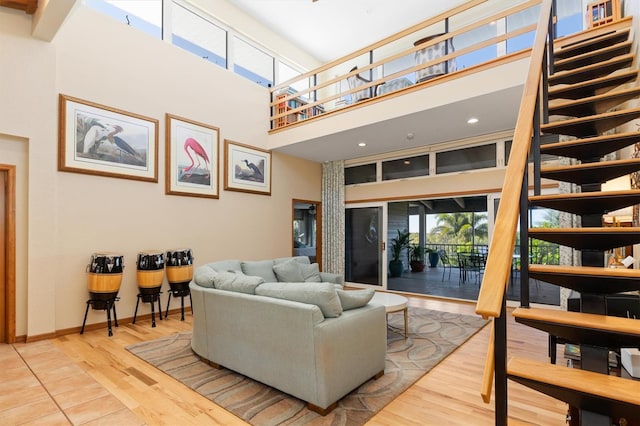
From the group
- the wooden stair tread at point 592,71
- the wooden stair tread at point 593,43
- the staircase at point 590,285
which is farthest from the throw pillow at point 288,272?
the wooden stair tread at point 593,43

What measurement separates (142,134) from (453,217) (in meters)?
5.80

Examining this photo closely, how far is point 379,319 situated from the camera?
111 inches

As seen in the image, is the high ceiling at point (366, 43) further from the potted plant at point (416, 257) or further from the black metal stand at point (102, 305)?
the black metal stand at point (102, 305)

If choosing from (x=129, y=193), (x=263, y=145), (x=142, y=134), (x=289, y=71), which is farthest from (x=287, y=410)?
(x=289, y=71)

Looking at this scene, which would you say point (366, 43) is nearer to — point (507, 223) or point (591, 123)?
point (591, 123)

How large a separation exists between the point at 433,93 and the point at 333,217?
3892 millimetres

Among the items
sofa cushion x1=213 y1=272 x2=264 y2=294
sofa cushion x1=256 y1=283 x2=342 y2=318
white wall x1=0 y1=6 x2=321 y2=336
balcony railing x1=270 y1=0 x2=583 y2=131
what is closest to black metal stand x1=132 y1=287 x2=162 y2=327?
white wall x1=0 y1=6 x2=321 y2=336

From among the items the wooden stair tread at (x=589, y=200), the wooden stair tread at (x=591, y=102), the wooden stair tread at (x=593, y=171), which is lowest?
the wooden stair tread at (x=589, y=200)

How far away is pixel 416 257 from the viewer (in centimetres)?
770

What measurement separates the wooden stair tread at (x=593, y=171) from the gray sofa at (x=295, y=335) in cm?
164

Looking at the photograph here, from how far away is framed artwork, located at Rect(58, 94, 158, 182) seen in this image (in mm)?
4094

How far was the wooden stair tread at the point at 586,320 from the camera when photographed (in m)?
1.32

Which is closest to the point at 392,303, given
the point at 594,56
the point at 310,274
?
the point at 310,274

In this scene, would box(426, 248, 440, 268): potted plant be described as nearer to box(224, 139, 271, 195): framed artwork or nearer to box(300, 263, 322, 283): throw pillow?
box(300, 263, 322, 283): throw pillow
